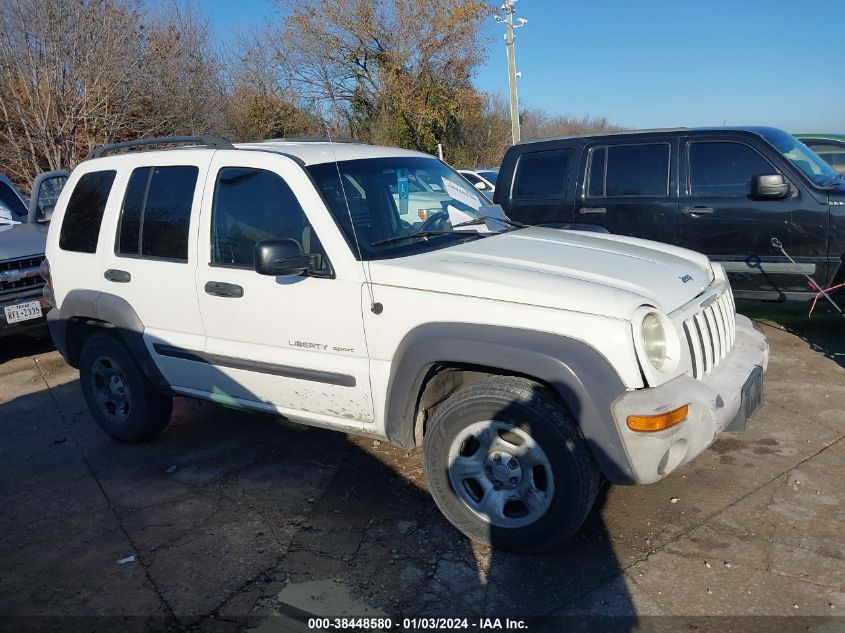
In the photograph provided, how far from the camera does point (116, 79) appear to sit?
1433cm

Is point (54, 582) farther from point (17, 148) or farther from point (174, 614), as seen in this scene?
point (17, 148)

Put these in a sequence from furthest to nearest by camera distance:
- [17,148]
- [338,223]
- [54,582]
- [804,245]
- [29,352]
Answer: [17,148] < [29,352] < [804,245] < [338,223] < [54,582]

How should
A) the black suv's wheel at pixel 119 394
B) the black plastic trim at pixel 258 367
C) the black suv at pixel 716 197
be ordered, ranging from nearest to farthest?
the black plastic trim at pixel 258 367 → the black suv's wheel at pixel 119 394 → the black suv at pixel 716 197

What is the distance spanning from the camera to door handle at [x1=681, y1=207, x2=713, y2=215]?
6.55m

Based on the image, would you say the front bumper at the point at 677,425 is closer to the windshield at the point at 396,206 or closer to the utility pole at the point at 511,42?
the windshield at the point at 396,206

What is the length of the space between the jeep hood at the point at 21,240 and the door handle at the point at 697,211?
6361 millimetres

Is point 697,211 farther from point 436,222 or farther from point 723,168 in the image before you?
point 436,222

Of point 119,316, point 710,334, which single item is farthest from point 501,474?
point 119,316

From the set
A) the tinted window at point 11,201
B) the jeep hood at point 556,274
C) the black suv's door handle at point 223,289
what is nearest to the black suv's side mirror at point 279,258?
the jeep hood at point 556,274

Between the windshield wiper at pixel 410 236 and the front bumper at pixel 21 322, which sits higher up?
the windshield wiper at pixel 410 236

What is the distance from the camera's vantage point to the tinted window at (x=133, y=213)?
15.0 feet

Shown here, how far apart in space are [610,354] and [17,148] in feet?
45.2

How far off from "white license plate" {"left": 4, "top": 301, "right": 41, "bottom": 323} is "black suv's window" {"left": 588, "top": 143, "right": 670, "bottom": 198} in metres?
5.60

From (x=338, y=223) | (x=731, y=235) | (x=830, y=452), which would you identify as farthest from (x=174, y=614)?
(x=731, y=235)
